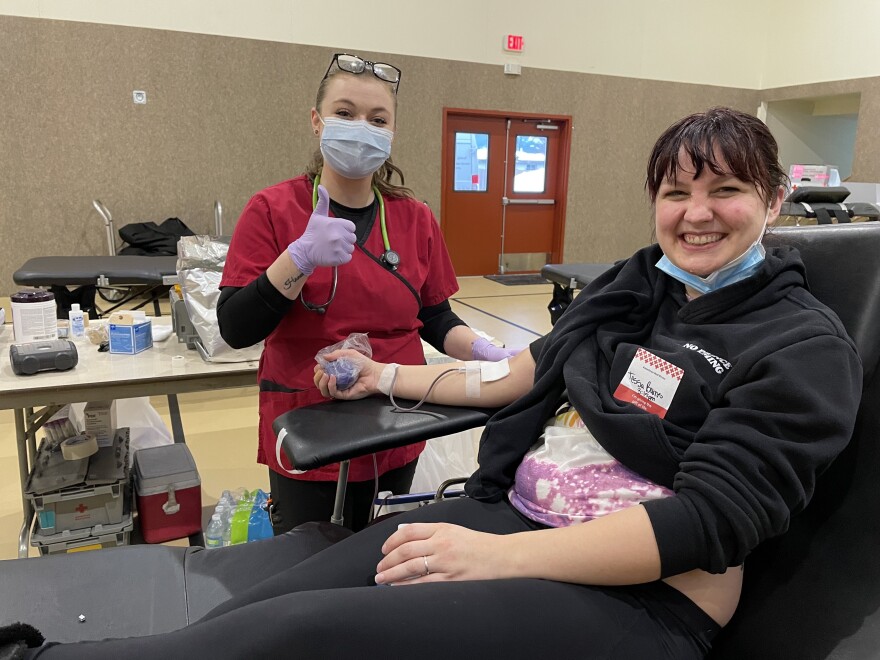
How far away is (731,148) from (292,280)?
0.79 metres

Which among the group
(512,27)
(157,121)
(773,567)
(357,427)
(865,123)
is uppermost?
(512,27)

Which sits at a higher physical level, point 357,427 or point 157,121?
point 157,121

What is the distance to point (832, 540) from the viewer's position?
0.92 metres

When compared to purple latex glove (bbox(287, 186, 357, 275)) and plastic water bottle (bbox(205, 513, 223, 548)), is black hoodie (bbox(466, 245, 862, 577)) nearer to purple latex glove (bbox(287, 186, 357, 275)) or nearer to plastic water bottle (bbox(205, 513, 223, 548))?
purple latex glove (bbox(287, 186, 357, 275))

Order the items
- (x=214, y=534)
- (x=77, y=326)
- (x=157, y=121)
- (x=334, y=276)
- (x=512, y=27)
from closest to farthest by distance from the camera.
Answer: (x=334, y=276) → (x=214, y=534) → (x=77, y=326) → (x=157, y=121) → (x=512, y=27)

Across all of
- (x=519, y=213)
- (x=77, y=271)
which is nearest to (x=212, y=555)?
(x=77, y=271)

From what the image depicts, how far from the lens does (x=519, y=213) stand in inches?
292

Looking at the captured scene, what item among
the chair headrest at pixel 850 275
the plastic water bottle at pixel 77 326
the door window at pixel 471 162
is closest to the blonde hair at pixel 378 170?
the chair headrest at pixel 850 275

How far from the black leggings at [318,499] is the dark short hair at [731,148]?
902 mm

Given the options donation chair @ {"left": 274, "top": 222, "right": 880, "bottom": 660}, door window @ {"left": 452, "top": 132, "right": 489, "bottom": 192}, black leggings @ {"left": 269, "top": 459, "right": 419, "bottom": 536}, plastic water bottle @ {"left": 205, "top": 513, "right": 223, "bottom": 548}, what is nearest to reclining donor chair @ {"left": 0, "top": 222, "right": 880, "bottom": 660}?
donation chair @ {"left": 274, "top": 222, "right": 880, "bottom": 660}

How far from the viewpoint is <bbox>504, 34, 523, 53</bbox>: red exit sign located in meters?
6.76

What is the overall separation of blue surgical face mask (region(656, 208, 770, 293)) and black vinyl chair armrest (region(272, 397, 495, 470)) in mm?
434

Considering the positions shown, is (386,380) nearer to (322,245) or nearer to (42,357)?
(322,245)

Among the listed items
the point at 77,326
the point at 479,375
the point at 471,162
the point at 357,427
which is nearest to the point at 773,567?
the point at 479,375
